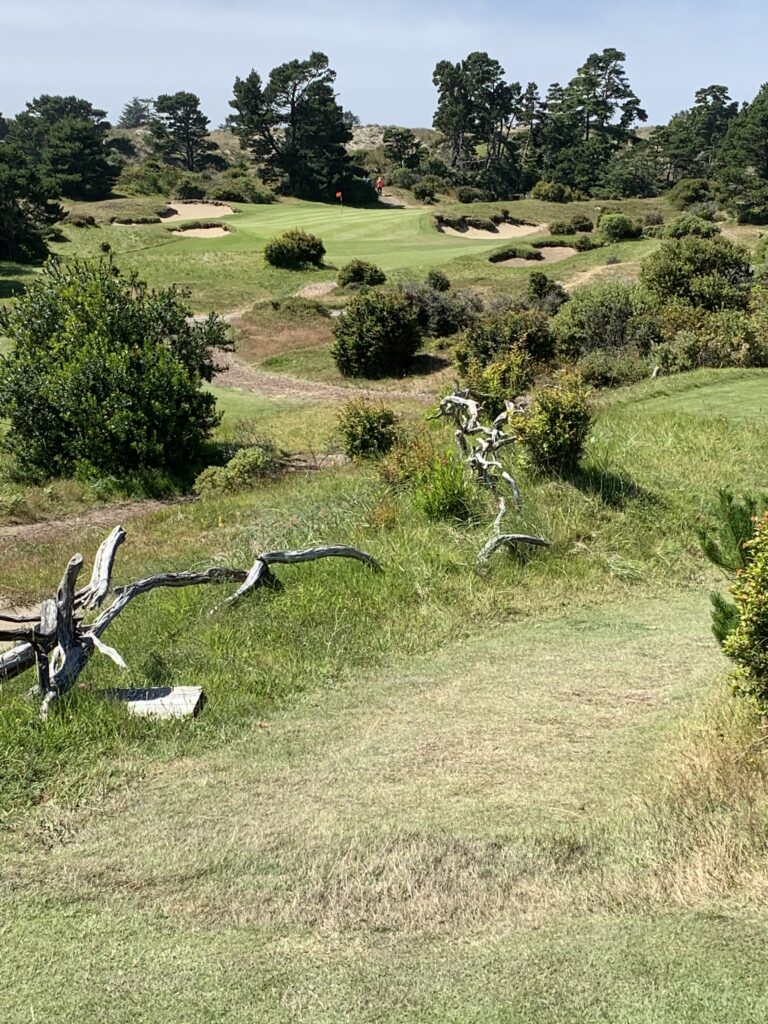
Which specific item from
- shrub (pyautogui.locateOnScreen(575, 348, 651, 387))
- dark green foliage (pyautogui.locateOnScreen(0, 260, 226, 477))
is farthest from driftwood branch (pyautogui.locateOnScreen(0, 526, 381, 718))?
shrub (pyautogui.locateOnScreen(575, 348, 651, 387))

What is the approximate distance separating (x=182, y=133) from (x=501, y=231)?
50.4 m

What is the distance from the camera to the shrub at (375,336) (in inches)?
1057

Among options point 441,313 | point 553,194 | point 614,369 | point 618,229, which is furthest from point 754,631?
point 553,194

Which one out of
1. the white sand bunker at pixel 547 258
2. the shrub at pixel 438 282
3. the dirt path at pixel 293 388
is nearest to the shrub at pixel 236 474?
the dirt path at pixel 293 388

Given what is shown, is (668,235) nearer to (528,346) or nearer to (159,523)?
(528,346)

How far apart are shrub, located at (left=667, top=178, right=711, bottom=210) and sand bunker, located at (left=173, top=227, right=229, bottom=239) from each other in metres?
33.9

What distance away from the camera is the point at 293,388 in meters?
26.2

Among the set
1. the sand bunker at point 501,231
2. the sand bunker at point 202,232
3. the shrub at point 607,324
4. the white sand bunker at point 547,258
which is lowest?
the shrub at point 607,324

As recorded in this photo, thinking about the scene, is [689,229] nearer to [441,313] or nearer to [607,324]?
[441,313]

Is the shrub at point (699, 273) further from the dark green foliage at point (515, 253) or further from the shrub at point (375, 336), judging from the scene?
the dark green foliage at point (515, 253)

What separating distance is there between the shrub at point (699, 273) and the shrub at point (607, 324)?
1.17m

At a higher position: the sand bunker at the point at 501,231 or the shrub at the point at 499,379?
the sand bunker at the point at 501,231

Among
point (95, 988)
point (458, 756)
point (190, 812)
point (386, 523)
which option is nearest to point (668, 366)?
point (386, 523)

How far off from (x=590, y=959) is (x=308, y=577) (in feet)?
18.6
